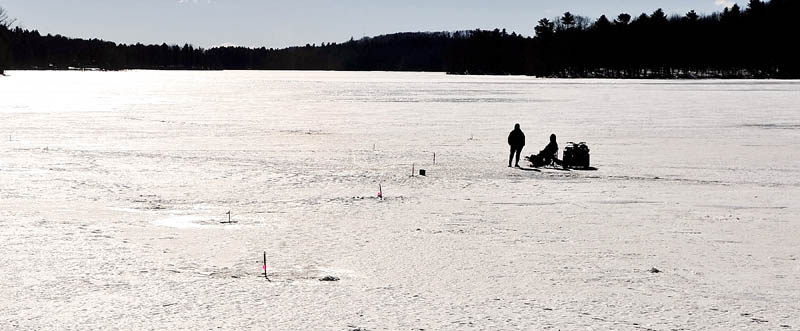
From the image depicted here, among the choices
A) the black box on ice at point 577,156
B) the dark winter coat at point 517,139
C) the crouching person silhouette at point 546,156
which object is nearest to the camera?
the black box on ice at point 577,156

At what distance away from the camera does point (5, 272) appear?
9.28 meters

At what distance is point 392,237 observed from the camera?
37.8ft

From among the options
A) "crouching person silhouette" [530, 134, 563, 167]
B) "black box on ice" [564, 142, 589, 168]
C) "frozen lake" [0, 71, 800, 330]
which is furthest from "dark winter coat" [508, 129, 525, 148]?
"black box on ice" [564, 142, 589, 168]

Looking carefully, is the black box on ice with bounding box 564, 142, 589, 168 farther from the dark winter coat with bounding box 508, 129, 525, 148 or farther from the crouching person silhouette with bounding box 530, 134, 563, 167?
the dark winter coat with bounding box 508, 129, 525, 148

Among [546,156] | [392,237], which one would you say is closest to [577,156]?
[546,156]

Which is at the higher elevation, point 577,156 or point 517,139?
point 517,139

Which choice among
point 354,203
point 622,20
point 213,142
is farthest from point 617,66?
point 354,203

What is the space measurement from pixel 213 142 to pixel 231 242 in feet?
50.1

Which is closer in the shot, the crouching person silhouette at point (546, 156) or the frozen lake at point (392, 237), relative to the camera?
the frozen lake at point (392, 237)

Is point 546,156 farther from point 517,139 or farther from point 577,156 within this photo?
point 577,156

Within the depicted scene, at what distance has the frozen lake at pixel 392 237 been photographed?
315 inches

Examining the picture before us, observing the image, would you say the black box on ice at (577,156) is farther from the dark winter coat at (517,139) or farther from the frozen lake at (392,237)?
the dark winter coat at (517,139)

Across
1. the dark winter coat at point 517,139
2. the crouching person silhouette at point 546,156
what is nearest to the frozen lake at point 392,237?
the dark winter coat at point 517,139

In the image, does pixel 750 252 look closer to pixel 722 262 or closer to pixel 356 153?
pixel 722 262
